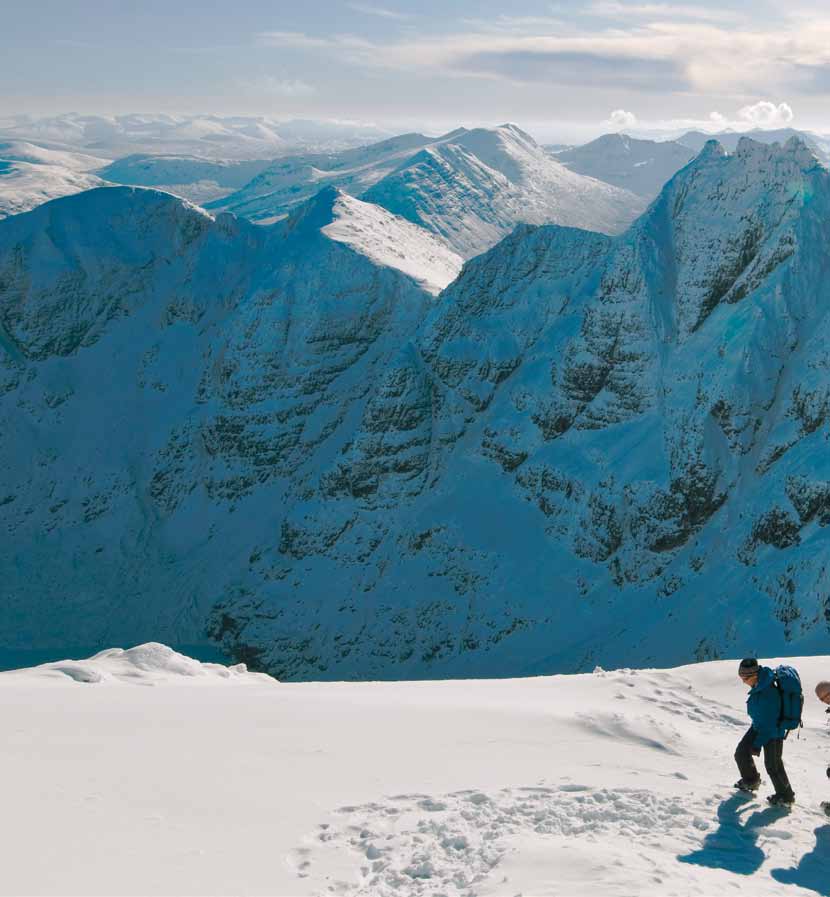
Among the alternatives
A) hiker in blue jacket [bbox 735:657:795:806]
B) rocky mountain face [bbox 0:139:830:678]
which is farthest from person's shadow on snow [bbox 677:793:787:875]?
rocky mountain face [bbox 0:139:830:678]

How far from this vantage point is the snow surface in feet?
390

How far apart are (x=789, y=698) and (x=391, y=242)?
121 meters

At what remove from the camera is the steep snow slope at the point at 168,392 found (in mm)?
105250

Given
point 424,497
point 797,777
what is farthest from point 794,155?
point 797,777

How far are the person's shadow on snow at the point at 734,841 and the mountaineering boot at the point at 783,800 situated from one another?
0.11m

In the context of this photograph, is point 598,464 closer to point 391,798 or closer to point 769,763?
point 769,763

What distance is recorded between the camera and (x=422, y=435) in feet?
316

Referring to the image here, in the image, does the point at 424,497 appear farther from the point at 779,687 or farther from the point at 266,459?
the point at 779,687

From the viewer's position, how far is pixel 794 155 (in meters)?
76.9

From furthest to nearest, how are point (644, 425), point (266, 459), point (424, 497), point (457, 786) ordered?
point (266, 459), point (424, 497), point (644, 425), point (457, 786)

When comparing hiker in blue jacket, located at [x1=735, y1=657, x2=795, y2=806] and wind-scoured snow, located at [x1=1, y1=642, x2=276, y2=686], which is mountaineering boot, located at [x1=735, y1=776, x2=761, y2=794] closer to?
hiker in blue jacket, located at [x1=735, y1=657, x2=795, y2=806]

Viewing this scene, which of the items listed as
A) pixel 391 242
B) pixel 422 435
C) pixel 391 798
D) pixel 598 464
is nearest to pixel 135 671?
pixel 391 798

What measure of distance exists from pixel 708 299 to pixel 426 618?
38107 millimetres

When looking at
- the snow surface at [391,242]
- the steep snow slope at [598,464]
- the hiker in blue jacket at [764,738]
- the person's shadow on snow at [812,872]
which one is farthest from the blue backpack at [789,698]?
the snow surface at [391,242]
